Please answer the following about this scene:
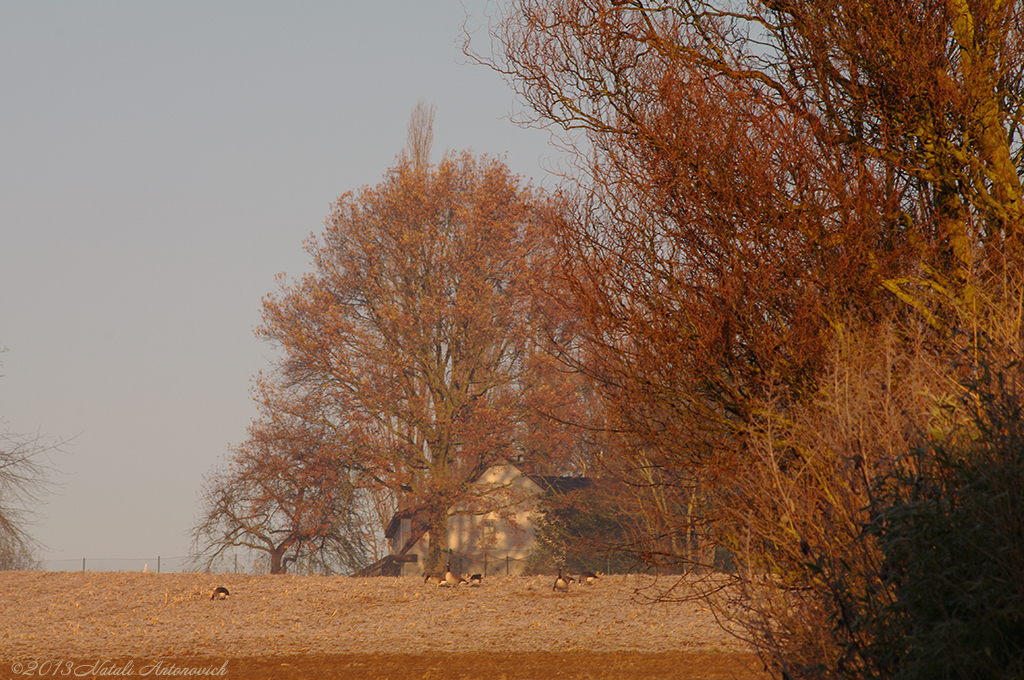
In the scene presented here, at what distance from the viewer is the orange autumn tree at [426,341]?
92.4 ft

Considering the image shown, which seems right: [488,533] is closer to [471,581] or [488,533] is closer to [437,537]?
[437,537]

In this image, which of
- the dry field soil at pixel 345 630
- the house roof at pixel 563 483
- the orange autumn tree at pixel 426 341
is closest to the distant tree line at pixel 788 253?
the dry field soil at pixel 345 630

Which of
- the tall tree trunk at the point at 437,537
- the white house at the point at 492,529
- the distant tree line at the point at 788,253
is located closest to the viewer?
the distant tree line at the point at 788,253

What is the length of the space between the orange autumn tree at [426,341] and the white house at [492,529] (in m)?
0.69

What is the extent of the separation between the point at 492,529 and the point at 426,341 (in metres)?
6.61

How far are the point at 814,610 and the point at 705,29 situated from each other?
5662 mm

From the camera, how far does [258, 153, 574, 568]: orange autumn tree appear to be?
92.4 ft

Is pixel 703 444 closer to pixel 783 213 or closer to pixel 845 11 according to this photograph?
pixel 783 213

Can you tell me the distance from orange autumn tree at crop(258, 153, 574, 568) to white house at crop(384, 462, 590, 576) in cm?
69

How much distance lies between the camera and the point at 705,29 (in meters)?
8.88

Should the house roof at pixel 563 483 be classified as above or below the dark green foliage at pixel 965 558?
above

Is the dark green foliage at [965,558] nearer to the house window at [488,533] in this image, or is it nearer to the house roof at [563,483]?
the house window at [488,533]

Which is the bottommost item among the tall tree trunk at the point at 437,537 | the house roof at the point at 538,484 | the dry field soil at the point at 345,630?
the dry field soil at the point at 345,630

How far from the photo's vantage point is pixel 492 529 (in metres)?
29.7
